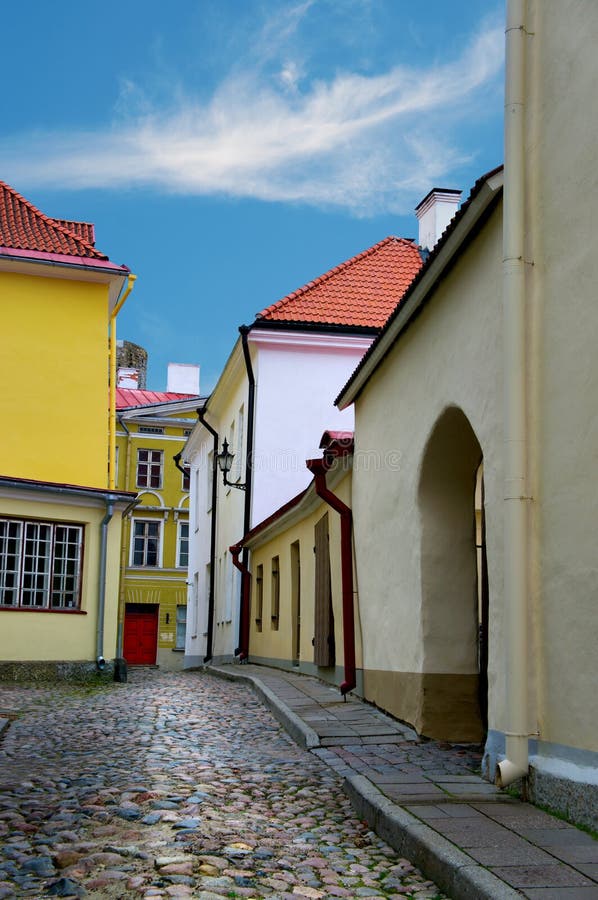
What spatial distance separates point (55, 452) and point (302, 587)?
21.2 ft

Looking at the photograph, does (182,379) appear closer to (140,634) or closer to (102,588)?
(140,634)

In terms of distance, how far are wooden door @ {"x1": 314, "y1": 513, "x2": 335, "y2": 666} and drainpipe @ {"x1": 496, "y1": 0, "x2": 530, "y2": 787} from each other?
6.85 m

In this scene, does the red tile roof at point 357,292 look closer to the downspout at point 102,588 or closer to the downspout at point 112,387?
the downspout at point 112,387

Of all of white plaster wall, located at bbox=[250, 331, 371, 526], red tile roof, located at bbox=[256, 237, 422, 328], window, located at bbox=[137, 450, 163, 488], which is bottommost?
white plaster wall, located at bbox=[250, 331, 371, 526]

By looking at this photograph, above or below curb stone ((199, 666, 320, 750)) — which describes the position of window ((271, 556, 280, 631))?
above

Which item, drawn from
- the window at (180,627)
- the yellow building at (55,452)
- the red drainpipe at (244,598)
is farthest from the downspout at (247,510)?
the window at (180,627)

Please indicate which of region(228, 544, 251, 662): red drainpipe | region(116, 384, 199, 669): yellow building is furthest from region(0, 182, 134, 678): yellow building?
region(116, 384, 199, 669): yellow building

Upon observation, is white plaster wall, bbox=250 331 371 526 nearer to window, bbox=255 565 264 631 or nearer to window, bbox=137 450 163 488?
window, bbox=255 565 264 631

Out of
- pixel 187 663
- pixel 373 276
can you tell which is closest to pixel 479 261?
pixel 373 276

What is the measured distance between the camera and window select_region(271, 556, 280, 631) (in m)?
18.0

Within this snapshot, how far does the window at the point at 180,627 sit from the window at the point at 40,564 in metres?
25.4

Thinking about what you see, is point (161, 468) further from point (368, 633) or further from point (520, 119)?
point (520, 119)

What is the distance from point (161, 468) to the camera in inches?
1725

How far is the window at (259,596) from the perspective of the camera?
19.8 metres
